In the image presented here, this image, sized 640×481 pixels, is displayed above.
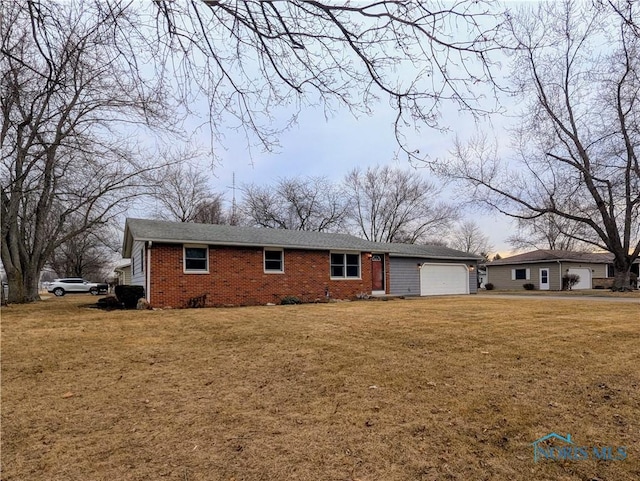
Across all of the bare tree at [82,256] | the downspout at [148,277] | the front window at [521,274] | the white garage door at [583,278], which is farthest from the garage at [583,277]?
the bare tree at [82,256]

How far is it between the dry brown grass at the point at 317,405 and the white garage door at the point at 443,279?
15.6 metres

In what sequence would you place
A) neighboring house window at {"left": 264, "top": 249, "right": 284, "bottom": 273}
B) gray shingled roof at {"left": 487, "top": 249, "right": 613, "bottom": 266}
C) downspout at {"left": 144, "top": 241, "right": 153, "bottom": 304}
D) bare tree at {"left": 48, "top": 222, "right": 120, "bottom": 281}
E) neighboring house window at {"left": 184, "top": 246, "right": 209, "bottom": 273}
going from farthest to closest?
bare tree at {"left": 48, "top": 222, "right": 120, "bottom": 281}
gray shingled roof at {"left": 487, "top": 249, "right": 613, "bottom": 266}
neighboring house window at {"left": 264, "top": 249, "right": 284, "bottom": 273}
neighboring house window at {"left": 184, "top": 246, "right": 209, "bottom": 273}
downspout at {"left": 144, "top": 241, "right": 153, "bottom": 304}

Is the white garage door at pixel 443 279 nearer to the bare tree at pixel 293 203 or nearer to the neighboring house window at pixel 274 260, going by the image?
the neighboring house window at pixel 274 260

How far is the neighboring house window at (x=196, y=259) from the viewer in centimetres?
1441

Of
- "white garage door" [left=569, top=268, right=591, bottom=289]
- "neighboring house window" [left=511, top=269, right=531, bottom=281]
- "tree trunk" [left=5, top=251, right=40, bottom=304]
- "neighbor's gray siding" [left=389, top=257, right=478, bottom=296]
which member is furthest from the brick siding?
"white garage door" [left=569, top=268, right=591, bottom=289]

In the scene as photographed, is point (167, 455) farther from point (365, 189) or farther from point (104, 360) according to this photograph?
point (365, 189)

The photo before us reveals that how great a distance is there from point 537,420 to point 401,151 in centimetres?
264

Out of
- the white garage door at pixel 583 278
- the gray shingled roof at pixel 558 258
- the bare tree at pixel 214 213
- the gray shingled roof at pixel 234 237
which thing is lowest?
the white garage door at pixel 583 278

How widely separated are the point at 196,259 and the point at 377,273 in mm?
9461

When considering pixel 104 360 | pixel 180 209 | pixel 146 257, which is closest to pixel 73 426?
pixel 104 360

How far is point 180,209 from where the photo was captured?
32.6m

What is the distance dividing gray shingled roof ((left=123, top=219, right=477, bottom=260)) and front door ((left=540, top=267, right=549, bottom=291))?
14.8 metres

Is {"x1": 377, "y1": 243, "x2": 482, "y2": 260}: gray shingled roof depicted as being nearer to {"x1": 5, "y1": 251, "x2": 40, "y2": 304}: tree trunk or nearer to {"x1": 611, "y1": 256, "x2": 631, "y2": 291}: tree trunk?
{"x1": 611, "y1": 256, "x2": 631, "y2": 291}: tree trunk

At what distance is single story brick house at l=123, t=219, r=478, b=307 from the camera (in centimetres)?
1391
